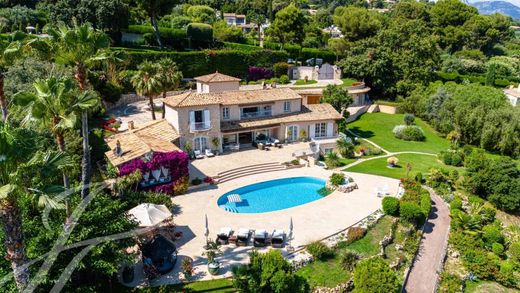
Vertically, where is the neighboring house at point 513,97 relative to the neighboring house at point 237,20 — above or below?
below

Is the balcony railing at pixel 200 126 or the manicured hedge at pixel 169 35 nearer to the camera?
the balcony railing at pixel 200 126

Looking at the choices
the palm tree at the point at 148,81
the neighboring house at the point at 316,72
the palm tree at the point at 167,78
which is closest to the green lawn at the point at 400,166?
the palm tree at the point at 167,78

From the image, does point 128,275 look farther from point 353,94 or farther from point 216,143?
point 353,94

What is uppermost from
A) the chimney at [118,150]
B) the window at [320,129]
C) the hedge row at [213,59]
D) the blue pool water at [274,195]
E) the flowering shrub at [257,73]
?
the hedge row at [213,59]

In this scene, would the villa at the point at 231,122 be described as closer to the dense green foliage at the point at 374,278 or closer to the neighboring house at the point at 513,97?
the dense green foliage at the point at 374,278

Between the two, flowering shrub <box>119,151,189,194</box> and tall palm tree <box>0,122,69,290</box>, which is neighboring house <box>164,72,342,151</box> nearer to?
flowering shrub <box>119,151,189,194</box>

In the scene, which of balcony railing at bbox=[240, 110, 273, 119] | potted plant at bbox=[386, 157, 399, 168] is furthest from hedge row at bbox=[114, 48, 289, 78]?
potted plant at bbox=[386, 157, 399, 168]

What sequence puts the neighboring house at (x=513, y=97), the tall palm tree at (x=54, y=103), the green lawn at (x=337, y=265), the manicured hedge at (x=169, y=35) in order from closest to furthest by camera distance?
the tall palm tree at (x=54, y=103)
the green lawn at (x=337, y=265)
the neighboring house at (x=513, y=97)
the manicured hedge at (x=169, y=35)

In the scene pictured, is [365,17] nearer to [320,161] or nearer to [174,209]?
[320,161]

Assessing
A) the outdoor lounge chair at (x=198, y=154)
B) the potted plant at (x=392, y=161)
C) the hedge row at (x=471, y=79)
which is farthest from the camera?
the hedge row at (x=471, y=79)
